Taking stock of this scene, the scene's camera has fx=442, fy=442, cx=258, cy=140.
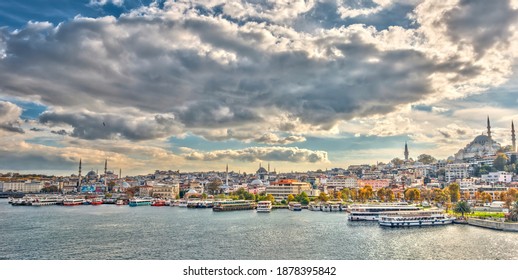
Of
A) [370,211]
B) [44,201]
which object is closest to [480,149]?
[370,211]

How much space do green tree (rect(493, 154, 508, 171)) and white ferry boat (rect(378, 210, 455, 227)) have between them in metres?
18.4

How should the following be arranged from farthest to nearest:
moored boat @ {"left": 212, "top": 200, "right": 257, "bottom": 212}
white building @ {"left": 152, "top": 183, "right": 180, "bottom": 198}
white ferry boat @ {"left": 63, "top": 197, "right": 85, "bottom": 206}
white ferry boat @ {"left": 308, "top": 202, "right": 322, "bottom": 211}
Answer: white building @ {"left": 152, "top": 183, "right": 180, "bottom": 198}, white ferry boat @ {"left": 63, "top": 197, "right": 85, "bottom": 206}, white ferry boat @ {"left": 308, "top": 202, "right": 322, "bottom": 211}, moored boat @ {"left": 212, "top": 200, "right": 257, "bottom": 212}

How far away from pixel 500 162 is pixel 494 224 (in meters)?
21.2

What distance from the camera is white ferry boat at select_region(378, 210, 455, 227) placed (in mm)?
15578

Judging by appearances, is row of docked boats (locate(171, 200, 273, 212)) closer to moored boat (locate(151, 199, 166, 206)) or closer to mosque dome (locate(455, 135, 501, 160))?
moored boat (locate(151, 199, 166, 206))

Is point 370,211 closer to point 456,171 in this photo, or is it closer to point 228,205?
point 228,205

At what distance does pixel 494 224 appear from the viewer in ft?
44.2

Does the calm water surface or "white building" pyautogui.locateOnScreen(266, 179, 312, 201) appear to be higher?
"white building" pyautogui.locateOnScreen(266, 179, 312, 201)

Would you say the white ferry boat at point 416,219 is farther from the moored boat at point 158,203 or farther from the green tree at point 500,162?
the moored boat at point 158,203

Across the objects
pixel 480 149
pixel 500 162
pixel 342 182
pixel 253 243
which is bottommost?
pixel 253 243

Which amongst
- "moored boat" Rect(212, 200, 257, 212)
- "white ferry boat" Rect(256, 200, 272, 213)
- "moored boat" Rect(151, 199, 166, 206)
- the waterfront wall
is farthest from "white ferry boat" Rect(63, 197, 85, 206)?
the waterfront wall

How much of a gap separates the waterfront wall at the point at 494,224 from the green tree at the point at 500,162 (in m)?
19.0

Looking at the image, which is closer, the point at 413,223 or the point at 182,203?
the point at 413,223

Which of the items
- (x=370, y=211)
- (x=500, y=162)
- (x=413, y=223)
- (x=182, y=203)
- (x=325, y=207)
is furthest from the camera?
(x=182, y=203)
